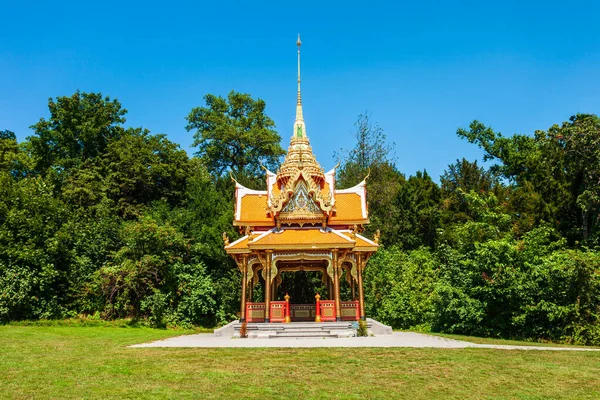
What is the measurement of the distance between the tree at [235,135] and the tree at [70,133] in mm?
7827

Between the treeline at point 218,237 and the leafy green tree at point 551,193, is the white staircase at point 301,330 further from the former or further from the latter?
the leafy green tree at point 551,193

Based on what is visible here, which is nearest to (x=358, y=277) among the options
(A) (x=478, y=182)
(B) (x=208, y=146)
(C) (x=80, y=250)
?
(C) (x=80, y=250)

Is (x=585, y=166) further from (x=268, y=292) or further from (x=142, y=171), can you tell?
(x=142, y=171)

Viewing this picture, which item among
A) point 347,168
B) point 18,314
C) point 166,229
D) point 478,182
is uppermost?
point 347,168

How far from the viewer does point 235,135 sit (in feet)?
122

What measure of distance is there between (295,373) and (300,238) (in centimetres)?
1001

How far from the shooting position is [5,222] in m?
21.5

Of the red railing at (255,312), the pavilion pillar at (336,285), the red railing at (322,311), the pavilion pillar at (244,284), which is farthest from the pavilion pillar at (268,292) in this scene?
the pavilion pillar at (336,285)

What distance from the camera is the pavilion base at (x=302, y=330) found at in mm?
16547

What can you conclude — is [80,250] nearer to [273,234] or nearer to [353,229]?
[273,234]

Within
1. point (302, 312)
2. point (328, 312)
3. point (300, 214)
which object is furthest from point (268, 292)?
point (302, 312)

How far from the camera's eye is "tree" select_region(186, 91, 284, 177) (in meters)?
37.3

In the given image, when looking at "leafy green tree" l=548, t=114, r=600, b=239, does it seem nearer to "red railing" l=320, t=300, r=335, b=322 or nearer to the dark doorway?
"red railing" l=320, t=300, r=335, b=322

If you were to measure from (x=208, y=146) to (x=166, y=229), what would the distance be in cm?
1552
